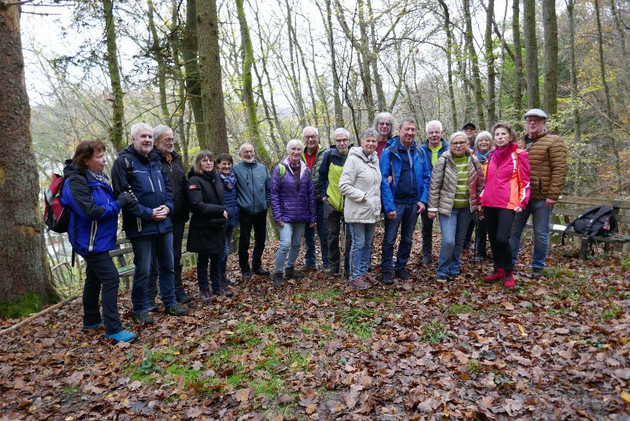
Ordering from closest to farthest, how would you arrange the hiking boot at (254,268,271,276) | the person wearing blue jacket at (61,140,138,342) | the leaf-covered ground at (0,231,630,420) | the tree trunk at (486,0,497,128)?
the leaf-covered ground at (0,231,630,420)
the person wearing blue jacket at (61,140,138,342)
the hiking boot at (254,268,271,276)
the tree trunk at (486,0,497,128)

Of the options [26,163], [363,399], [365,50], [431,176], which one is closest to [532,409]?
[363,399]

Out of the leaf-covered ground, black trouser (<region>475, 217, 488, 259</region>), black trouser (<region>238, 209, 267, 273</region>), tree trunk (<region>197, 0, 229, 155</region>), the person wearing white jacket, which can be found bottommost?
the leaf-covered ground

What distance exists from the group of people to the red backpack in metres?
0.12

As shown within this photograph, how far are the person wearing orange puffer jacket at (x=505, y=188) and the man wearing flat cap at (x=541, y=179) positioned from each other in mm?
337

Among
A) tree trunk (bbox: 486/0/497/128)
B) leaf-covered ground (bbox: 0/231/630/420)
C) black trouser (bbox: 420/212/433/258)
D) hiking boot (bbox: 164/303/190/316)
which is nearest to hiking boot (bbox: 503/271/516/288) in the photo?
leaf-covered ground (bbox: 0/231/630/420)

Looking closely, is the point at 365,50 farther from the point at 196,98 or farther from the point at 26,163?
the point at 26,163

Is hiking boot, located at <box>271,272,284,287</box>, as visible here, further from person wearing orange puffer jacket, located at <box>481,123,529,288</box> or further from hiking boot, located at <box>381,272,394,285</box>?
person wearing orange puffer jacket, located at <box>481,123,529,288</box>

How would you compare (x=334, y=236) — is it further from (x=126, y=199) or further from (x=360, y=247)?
(x=126, y=199)

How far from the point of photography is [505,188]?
543cm

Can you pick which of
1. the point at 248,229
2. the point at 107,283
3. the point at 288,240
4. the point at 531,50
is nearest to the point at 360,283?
the point at 288,240

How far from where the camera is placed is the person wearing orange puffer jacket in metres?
Answer: 5.41

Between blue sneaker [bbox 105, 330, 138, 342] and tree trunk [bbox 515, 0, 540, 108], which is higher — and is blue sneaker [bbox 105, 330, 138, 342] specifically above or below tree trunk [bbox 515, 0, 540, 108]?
below

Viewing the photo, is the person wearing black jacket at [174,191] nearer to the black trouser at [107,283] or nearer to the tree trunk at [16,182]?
the black trouser at [107,283]

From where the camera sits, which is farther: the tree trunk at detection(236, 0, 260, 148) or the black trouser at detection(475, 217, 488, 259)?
the tree trunk at detection(236, 0, 260, 148)
